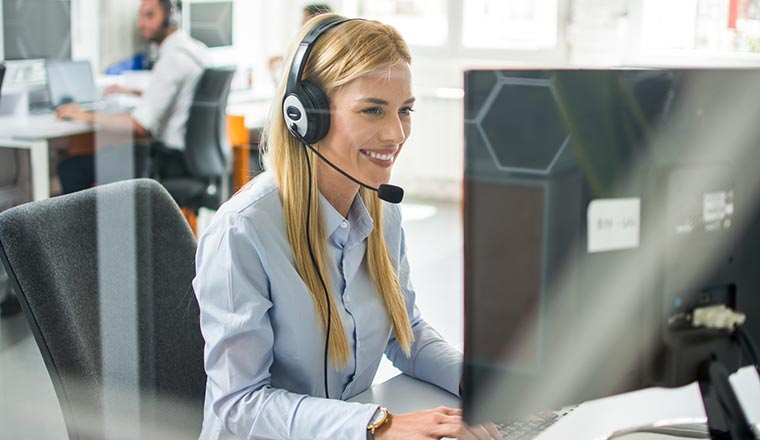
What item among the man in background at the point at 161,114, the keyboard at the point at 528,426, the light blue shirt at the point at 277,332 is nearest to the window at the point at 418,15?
the man in background at the point at 161,114

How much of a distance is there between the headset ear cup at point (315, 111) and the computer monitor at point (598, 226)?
50 centimetres

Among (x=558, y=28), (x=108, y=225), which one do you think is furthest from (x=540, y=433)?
(x=558, y=28)

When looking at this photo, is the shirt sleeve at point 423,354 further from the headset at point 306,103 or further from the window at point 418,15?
→ the window at point 418,15

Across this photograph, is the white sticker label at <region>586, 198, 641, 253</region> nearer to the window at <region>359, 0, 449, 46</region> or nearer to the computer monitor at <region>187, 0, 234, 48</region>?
the window at <region>359, 0, 449, 46</region>

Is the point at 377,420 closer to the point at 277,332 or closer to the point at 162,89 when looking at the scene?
the point at 277,332

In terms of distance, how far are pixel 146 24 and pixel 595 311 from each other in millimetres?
3045

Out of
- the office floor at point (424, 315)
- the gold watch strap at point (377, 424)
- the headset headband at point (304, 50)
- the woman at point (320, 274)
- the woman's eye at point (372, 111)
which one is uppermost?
the headset headband at point (304, 50)

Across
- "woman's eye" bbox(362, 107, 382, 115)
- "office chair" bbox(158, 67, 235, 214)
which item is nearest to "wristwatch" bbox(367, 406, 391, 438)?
"woman's eye" bbox(362, 107, 382, 115)

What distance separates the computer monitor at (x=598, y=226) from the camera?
61 cm

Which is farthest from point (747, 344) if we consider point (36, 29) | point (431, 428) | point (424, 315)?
point (36, 29)

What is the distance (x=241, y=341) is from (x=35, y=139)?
203cm

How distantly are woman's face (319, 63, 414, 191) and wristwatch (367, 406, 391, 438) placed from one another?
0.32 m

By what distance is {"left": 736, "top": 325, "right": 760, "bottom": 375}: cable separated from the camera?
0.74 meters

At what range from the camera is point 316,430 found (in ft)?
3.10
